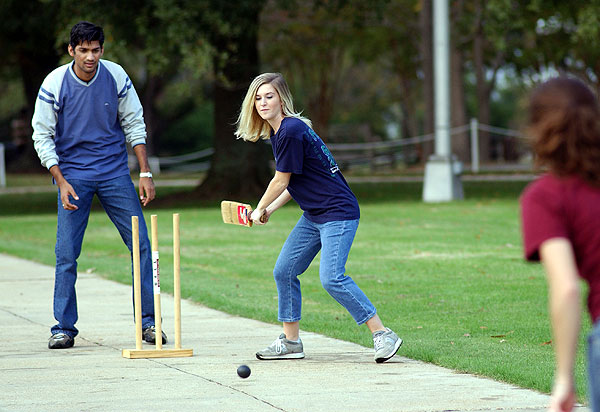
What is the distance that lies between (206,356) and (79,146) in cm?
165

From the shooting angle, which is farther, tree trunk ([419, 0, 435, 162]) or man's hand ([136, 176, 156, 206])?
tree trunk ([419, 0, 435, 162])

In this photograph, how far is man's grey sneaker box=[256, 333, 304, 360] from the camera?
6.74 m

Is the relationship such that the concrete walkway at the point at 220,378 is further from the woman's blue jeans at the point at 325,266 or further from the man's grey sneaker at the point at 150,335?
the woman's blue jeans at the point at 325,266

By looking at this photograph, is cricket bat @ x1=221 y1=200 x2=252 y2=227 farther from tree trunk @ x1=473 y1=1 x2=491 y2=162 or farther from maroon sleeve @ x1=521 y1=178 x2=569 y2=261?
tree trunk @ x1=473 y1=1 x2=491 y2=162

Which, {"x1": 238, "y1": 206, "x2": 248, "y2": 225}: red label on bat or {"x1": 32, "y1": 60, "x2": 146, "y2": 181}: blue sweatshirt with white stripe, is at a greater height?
{"x1": 32, "y1": 60, "x2": 146, "y2": 181}: blue sweatshirt with white stripe

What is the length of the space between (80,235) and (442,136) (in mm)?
15021

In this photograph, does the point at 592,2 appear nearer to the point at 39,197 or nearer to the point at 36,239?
the point at 36,239

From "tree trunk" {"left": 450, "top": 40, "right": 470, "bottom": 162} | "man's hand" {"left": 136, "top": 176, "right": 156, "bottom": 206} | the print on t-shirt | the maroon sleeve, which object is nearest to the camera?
the maroon sleeve

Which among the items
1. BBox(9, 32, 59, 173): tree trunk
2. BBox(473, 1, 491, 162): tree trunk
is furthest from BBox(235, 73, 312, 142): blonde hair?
BBox(473, 1, 491, 162): tree trunk

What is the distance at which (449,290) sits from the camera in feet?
32.5

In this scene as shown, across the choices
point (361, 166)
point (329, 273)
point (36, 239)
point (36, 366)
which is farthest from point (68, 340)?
point (361, 166)

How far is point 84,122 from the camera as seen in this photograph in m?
7.27

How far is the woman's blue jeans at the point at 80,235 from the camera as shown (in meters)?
7.33

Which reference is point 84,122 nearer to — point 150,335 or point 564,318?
point 150,335
